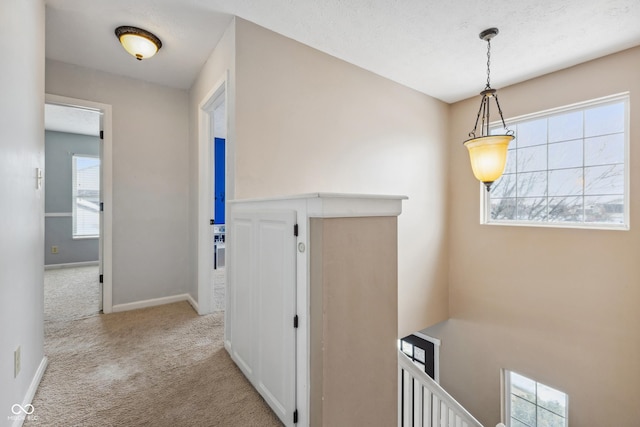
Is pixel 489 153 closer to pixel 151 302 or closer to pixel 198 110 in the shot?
pixel 198 110

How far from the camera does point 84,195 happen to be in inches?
216

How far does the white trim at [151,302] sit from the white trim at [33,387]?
1004 mm

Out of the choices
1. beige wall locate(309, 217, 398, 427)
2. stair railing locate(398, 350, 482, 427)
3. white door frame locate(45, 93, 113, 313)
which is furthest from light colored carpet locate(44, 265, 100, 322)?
stair railing locate(398, 350, 482, 427)

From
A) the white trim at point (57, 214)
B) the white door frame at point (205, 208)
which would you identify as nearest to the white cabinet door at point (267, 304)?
the white door frame at point (205, 208)

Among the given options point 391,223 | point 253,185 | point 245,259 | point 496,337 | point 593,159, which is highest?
point 593,159

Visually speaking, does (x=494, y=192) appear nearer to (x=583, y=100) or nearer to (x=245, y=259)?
(x=583, y=100)

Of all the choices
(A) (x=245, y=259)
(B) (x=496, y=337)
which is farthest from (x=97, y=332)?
(B) (x=496, y=337)

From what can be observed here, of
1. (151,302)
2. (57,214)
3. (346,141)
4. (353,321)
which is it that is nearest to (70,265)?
(57,214)

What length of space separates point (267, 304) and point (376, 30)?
2276 mm

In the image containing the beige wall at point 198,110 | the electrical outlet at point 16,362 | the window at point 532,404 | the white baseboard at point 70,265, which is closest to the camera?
the electrical outlet at point 16,362

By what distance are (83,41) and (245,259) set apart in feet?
7.72

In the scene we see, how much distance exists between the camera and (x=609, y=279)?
2.75 metres

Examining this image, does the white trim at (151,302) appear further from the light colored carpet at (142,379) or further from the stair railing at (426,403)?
the stair railing at (426,403)

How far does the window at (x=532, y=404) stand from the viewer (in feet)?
10.2
